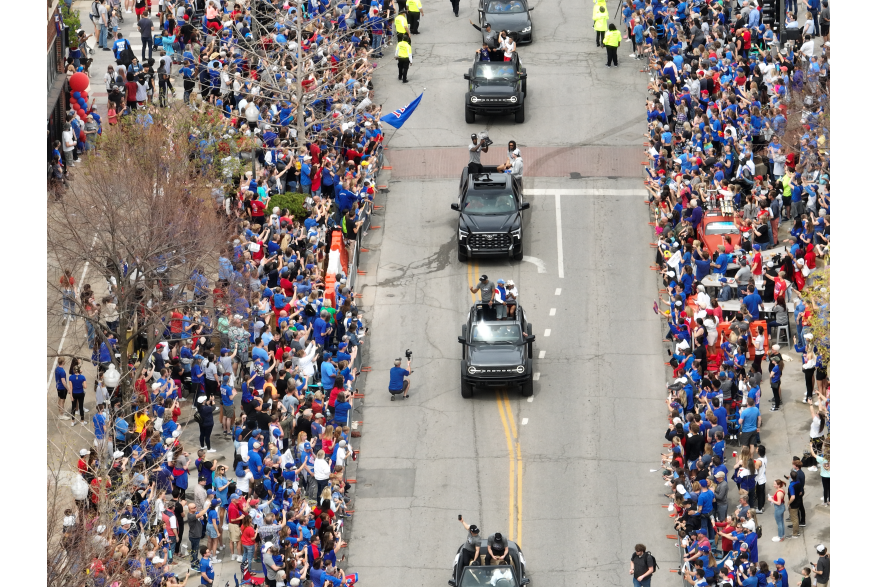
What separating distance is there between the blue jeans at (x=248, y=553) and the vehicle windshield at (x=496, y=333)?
8.19m

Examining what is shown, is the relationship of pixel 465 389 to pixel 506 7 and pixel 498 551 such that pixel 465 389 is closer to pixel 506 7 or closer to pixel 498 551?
pixel 498 551

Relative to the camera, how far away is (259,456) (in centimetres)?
2827

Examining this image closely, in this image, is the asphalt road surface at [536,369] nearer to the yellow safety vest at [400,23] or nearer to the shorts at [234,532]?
the yellow safety vest at [400,23]

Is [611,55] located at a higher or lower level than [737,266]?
higher

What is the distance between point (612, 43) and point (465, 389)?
769 inches

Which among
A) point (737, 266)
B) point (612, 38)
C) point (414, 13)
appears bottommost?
point (737, 266)

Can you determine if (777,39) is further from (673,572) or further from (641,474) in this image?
(673,572)

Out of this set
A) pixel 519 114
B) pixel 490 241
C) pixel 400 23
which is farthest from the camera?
pixel 400 23

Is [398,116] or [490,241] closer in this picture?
[490,241]

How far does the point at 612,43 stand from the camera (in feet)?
163

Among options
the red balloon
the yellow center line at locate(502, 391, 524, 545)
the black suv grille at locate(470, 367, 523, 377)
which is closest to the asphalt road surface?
the yellow center line at locate(502, 391, 524, 545)

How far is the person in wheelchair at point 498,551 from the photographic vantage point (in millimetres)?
26641

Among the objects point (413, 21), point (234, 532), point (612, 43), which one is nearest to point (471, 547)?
point (234, 532)

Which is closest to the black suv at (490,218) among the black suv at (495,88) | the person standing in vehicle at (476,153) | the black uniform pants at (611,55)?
the person standing in vehicle at (476,153)
